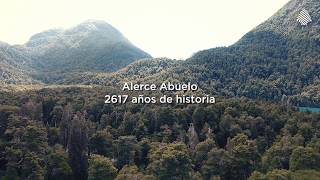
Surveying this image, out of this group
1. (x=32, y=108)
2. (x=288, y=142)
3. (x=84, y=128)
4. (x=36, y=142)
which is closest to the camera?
(x=36, y=142)

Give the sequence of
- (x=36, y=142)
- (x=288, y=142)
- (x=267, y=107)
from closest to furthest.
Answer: (x=36, y=142) → (x=288, y=142) → (x=267, y=107)

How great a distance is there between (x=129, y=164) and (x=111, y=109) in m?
41.3

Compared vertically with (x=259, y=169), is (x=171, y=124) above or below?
above

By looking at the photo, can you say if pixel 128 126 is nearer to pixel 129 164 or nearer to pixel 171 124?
pixel 171 124

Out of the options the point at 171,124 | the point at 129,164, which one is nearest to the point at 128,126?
the point at 171,124

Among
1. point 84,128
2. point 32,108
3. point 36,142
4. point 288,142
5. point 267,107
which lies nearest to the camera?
point 36,142

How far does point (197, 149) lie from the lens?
110062 mm

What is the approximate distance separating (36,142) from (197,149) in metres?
37.0

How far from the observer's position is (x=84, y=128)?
376 feet

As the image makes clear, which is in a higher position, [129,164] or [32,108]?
[32,108]

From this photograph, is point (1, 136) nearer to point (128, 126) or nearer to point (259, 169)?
point (128, 126)

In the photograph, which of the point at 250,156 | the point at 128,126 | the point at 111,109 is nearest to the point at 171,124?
the point at 128,126

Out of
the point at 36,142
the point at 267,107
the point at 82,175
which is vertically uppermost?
the point at 267,107

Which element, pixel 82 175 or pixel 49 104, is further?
pixel 49 104
